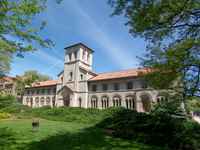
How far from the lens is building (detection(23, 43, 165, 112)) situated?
38.7 m

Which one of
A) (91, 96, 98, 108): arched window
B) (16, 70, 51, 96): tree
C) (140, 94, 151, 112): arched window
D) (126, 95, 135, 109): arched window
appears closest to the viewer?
(140, 94, 151, 112): arched window

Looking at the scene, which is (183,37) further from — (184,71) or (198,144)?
(198,144)

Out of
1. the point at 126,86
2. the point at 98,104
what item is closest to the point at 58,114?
the point at 98,104

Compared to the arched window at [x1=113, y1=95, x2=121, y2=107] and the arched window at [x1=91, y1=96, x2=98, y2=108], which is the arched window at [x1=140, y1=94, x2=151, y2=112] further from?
the arched window at [x1=91, y1=96, x2=98, y2=108]

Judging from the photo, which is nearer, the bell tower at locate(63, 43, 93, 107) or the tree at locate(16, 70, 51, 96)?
the tree at locate(16, 70, 51, 96)

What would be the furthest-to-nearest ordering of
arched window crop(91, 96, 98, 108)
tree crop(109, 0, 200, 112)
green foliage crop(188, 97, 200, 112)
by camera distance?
arched window crop(91, 96, 98, 108)
green foliage crop(188, 97, 200, 112)
tree crop(109, 0, 200, 112)

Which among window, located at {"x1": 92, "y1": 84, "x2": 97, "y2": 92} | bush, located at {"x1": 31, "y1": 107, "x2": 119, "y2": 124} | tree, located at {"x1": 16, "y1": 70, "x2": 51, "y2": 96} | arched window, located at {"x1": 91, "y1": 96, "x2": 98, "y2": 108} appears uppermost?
tree, located at {"x1": 16, "y1": 70, "x2": 51, "y2": 96}

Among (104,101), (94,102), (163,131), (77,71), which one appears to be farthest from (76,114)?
(163,131)

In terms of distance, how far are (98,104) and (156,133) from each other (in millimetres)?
30521

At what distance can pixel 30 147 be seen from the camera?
31.8 ft

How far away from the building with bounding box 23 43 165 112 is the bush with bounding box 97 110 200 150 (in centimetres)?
2056

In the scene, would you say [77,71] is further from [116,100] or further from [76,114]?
[76,114]

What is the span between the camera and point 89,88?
46.8 metres

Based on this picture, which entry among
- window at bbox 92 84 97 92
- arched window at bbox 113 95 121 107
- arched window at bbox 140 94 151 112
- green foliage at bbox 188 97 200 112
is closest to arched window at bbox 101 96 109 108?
arched window at bbox 113 95 121 107
